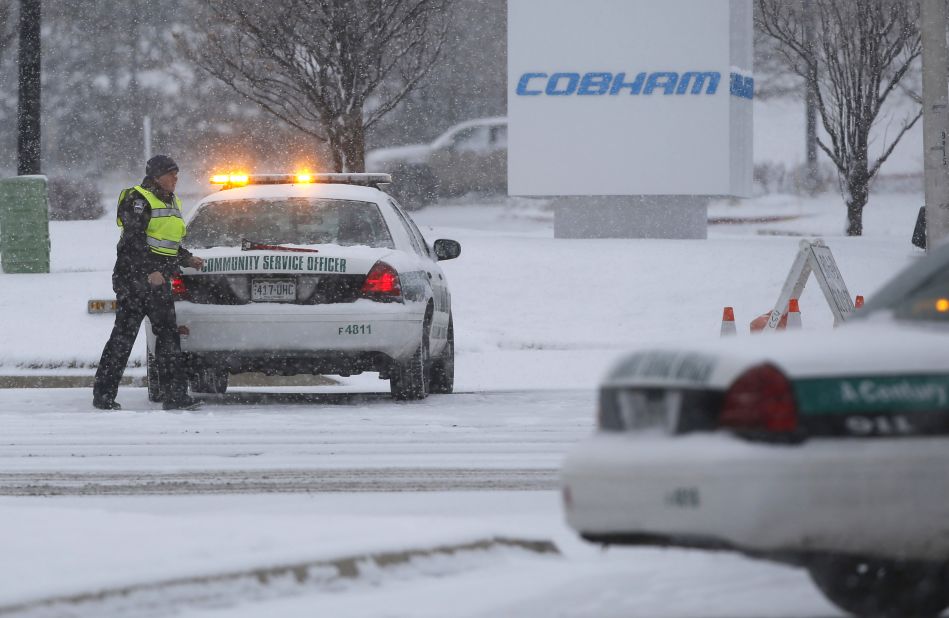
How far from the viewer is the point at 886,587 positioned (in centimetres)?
516

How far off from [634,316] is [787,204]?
36.8m

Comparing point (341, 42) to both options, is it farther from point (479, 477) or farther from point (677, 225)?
point (479, 477)

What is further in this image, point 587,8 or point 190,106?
point 190,106

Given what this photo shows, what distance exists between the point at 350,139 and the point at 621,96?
4.49 meters

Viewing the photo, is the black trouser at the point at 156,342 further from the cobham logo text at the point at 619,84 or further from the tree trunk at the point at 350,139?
the cobham logo text at the point at 619,84

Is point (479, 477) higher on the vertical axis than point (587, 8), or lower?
lower

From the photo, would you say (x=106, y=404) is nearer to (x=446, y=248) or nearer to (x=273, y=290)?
(x=273, y=290)

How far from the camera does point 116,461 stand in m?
9.47

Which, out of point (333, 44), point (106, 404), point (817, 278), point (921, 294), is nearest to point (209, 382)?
point (106, 404)

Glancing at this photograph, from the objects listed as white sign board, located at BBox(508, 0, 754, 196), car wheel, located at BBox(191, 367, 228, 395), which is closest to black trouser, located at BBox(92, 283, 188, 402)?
car wheel, located at BBox(191, 367, 228, 395)

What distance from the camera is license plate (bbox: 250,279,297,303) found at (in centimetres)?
1185

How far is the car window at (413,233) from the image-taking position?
1321 cm

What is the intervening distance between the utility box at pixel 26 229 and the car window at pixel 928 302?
60.8ft

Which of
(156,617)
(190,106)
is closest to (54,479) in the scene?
(156,617)
